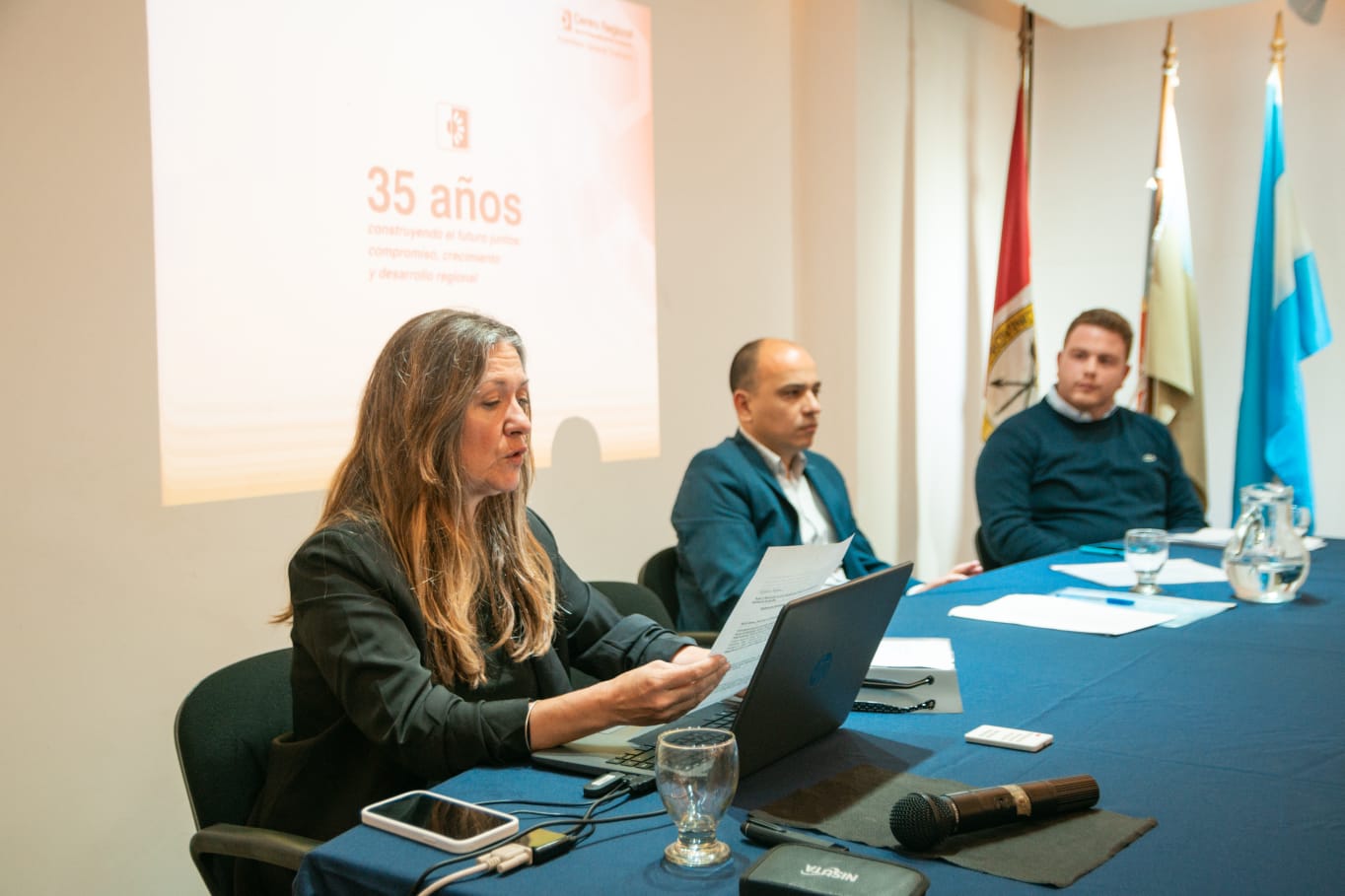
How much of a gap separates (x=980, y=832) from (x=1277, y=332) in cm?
424

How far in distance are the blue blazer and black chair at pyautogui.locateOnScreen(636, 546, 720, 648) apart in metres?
0.02

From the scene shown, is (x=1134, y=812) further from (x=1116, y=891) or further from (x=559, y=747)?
(x=559, y=747)

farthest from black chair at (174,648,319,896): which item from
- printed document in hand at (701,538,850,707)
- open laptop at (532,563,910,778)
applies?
printed document in hand at (701,538,850,707)

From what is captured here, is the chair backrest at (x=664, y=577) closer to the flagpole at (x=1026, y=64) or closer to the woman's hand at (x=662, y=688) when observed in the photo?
the woman's hand at (x=662, y=688)

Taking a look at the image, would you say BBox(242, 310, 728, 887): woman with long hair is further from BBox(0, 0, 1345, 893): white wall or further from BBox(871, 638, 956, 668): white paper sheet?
BBox(0, 0, 1345, 893): white wall

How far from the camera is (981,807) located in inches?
46.2

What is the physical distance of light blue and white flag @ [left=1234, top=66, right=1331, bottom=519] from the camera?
466 centimetres

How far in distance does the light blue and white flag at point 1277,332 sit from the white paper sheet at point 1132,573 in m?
2.08

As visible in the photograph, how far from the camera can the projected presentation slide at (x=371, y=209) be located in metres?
2.56

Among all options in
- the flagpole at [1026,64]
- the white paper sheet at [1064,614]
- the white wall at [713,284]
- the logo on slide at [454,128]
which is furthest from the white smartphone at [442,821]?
the flagpole at [1026,64]

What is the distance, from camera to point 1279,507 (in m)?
2.41

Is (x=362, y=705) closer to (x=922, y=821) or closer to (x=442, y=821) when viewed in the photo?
(x=442, y=821)

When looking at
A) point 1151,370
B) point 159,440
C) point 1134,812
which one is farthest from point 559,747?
point 1151,370

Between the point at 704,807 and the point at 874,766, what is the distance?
1.14 feet
